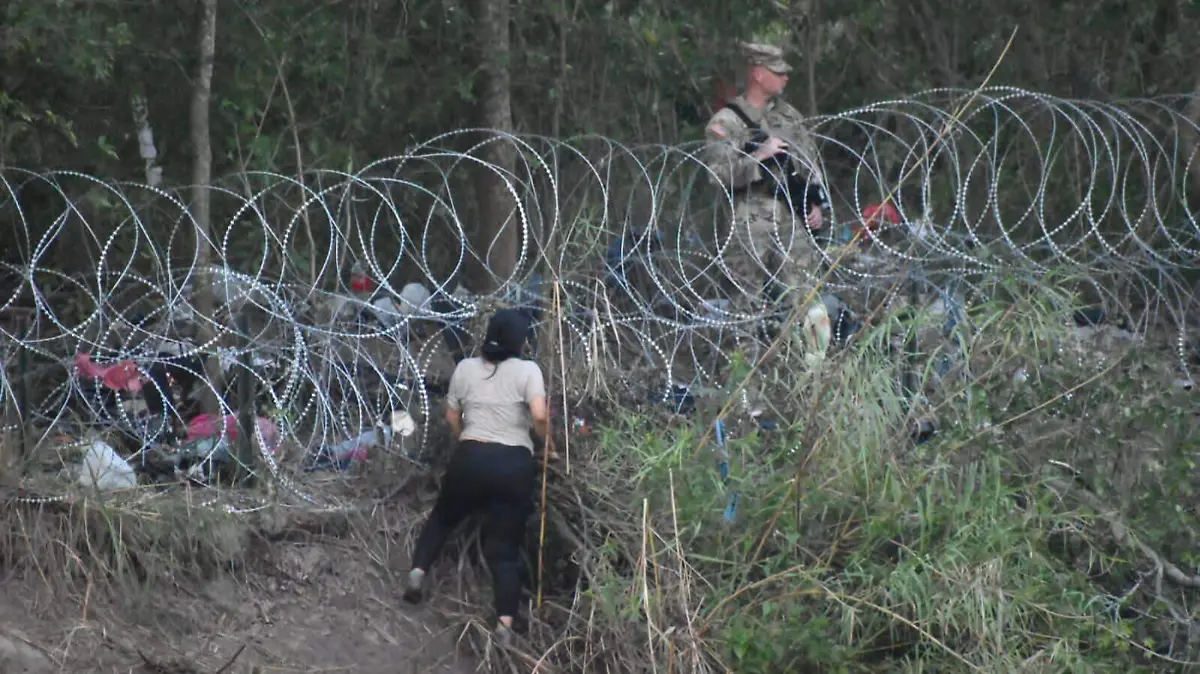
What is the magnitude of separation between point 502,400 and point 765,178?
1780 mm

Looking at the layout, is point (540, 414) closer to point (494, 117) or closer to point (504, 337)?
point (504, 337)

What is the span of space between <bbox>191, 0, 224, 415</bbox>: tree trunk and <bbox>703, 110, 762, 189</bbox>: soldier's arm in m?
2.09

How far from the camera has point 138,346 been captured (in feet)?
23.0

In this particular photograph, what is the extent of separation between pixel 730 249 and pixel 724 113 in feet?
1.89

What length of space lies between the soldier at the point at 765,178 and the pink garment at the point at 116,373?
7.89 ft

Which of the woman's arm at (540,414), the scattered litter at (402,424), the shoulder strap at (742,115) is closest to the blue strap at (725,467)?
the woman's arm at (540,414)

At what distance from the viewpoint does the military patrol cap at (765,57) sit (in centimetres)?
782

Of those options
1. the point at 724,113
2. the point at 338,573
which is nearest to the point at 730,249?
the point at 724,113

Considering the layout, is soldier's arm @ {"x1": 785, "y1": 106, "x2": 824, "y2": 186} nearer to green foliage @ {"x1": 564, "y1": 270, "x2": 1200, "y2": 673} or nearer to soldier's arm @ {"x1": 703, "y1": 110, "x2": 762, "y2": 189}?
soldier's arm @ {"x1": 703, "y1": 110, "x2": 762, "y2": 189}

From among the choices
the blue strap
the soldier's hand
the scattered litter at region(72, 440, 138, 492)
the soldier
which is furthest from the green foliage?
the scattered litter at region(72, 440, 138, 492)

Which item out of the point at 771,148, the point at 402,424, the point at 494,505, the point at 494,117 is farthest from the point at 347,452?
the point at 494,117

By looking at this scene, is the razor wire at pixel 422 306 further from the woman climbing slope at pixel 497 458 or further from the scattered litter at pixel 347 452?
the woman climbing slope at pixel 497 458

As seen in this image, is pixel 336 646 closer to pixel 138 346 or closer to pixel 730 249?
pixel 138 346

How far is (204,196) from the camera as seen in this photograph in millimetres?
7902
